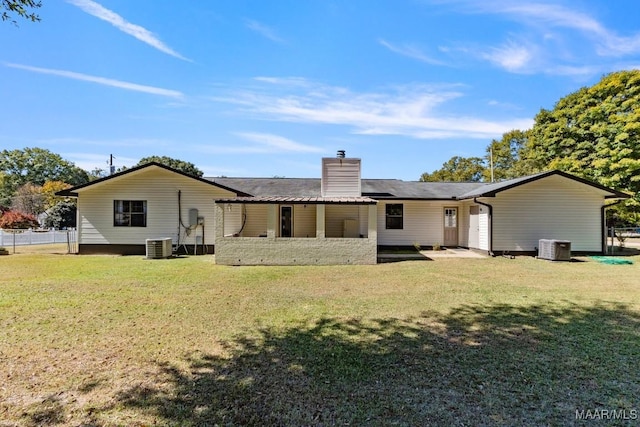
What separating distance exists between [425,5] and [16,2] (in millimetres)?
8994

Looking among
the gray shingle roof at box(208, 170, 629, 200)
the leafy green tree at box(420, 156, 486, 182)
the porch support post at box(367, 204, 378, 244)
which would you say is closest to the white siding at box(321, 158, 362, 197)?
the gray shingle roof at box(208, 170, 629, 200)

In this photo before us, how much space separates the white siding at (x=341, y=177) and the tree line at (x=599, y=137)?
15.5 m

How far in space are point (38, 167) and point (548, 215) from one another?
76.4 meters

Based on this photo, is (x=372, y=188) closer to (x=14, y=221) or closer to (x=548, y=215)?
(x=548, y=215)

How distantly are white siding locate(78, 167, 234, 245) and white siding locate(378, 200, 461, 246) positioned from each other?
7749 mm

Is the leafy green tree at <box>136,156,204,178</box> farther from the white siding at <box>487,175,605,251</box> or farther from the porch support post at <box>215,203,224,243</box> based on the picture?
the white siding at <box>487,175,605,251</box>

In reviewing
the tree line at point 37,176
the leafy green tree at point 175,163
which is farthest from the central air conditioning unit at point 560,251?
the leafy green tree at point 175,163

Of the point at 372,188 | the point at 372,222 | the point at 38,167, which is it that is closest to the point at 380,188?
the point at 372,188

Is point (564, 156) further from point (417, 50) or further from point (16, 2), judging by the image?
point (16, 2)

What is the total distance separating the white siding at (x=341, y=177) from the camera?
45.9 ft

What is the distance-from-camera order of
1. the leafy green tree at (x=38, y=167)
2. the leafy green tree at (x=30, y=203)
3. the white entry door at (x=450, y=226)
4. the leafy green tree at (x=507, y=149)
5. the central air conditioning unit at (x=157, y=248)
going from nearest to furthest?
the central air conditioning unit at (x=157, y=248)
the white entry door at (x=450, y=226)
the leafy green tree at (x=507, y=149)
the leafy green tree at (x=30, y=203)
the leafy green tree at (x=38, y=167)

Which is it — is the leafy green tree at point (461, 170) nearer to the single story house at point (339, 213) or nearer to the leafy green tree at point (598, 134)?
the leafy green tree at point (598, 134)

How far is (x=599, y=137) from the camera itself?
2061cm

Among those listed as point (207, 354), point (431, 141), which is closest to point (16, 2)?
point (207, 354)
